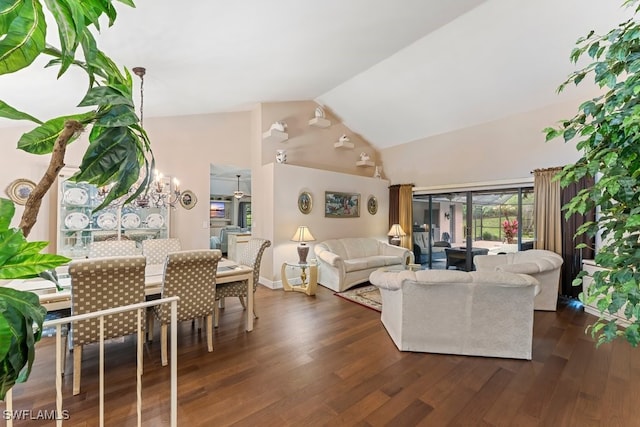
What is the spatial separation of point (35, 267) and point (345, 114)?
6353 millimetres

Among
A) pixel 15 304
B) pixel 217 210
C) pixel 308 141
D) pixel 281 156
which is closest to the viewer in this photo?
pixel 15 304

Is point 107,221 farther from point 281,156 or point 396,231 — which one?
point 396,231

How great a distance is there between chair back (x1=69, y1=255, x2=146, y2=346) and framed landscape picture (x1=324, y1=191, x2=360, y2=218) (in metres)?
3.99

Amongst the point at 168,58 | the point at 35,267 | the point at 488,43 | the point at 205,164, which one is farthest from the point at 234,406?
the point at 488,43

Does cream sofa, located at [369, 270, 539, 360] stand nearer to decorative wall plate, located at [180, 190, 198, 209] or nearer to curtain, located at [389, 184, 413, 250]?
decorative wall plate, located at [180, 190, 198, 209]

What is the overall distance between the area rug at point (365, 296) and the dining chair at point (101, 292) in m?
2.87

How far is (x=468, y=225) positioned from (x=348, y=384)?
475 cm

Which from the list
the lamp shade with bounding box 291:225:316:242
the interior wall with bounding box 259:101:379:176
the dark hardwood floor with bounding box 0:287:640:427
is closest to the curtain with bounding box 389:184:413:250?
the interior wall with bounding box 259:101:379:176

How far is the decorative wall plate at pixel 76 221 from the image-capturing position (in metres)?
3.96

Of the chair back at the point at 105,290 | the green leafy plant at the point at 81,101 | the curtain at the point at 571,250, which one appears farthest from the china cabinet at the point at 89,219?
the curtain at the point at 571,250

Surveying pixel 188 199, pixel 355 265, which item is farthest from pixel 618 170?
pixel 188 199

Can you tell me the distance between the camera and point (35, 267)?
0.68m

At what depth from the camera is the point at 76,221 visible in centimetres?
399

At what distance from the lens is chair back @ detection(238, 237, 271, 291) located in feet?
11.6
